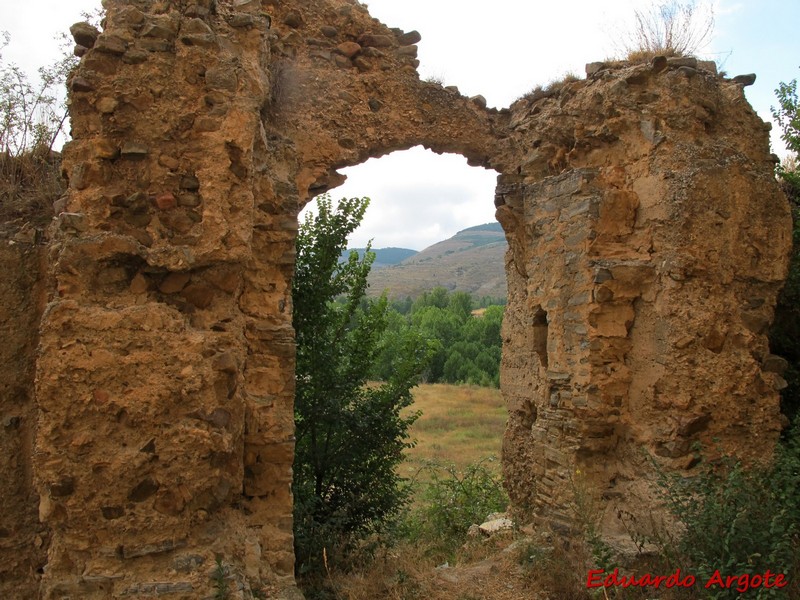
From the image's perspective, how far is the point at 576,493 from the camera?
466 centimetres

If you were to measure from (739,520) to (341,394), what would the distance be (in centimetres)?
303

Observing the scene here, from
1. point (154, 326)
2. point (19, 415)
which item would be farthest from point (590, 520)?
point (19, 415)

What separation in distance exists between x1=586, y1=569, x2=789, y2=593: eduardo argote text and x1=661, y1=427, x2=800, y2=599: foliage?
0.11 feet

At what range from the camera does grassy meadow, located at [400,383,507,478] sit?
37.9 ft

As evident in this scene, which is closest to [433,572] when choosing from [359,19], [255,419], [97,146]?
[255,419]

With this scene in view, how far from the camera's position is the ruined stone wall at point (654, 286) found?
461 centimetres

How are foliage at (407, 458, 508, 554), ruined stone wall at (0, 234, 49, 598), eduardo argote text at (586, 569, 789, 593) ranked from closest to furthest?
ruined stone wall at (0, 234, 49, 598), eduardo argote text at (586, 569, 789, 593), foliage at (407, 458, 508, 554)

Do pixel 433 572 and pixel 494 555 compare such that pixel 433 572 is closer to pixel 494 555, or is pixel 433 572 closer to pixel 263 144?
pixel 494 555

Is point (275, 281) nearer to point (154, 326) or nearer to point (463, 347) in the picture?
point (154, 326)

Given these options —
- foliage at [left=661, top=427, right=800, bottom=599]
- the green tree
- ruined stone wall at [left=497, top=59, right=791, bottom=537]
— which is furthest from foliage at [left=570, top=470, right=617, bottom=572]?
the green tree

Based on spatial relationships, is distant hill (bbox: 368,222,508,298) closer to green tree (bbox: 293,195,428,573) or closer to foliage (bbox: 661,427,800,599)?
green tree (bbox: 293,195,428,573)

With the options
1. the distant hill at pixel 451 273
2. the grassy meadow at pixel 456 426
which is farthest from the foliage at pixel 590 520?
the distant hill at pixel 451 273

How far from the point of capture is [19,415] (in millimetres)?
3469

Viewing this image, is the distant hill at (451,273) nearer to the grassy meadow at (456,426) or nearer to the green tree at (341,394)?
the grassy meadow at (456,426)
